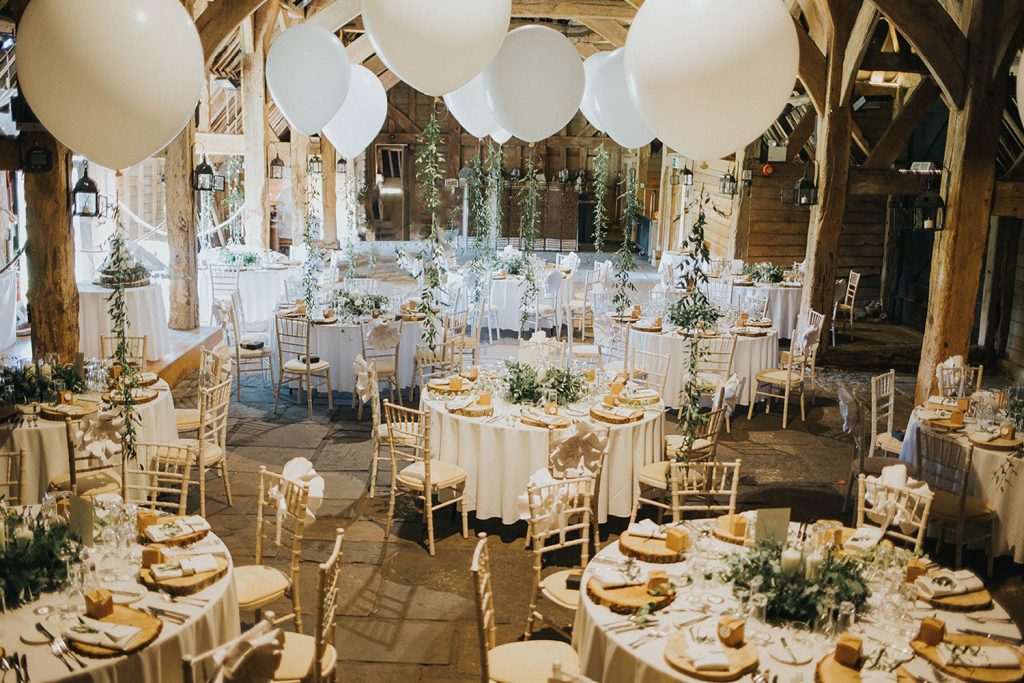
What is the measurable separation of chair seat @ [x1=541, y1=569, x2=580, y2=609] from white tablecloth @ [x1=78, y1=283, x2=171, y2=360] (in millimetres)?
6270

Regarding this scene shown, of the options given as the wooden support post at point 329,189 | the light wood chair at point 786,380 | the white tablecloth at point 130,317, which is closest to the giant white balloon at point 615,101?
the light wood chair at point 786,380

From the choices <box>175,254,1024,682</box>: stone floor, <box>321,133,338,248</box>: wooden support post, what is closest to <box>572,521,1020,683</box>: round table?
<box>175,254,1024,682</box>: stone floor

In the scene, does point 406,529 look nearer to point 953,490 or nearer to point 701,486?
point 701,486

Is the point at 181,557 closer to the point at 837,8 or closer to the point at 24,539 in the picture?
the point at 24,539

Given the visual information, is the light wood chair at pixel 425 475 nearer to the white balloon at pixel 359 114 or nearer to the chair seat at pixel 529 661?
the chair seat at pixel 529 661

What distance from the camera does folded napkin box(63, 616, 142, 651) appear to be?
333 cm

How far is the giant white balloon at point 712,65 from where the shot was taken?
10.6ft

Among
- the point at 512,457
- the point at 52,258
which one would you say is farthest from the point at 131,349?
the point at 512,457

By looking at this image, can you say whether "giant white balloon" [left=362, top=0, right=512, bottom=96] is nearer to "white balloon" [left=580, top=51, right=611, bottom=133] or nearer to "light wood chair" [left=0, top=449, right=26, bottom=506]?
"light wood chair" [left=0, top=449, right=26, bottom=506]

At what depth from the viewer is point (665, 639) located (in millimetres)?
3488

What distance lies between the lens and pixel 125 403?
5.82 metres

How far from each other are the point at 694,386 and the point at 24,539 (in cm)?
352

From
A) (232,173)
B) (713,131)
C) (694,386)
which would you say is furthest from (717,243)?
(713,131)

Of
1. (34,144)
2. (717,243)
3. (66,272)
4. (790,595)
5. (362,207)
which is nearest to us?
(790,595)
